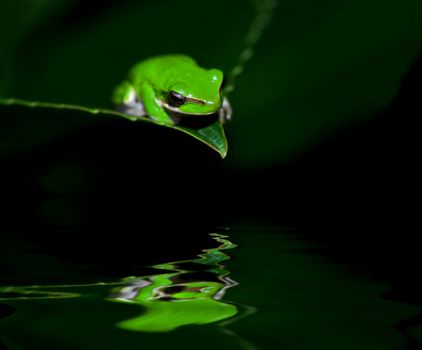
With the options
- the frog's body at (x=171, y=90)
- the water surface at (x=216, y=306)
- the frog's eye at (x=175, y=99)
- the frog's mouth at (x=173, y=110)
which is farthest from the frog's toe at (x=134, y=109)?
the water surface at (x=216, y=306)

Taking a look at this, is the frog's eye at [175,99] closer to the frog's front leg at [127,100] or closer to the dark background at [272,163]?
the frog's front leg at [127,100]

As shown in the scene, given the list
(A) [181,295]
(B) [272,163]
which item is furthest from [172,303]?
(B) [272,163]

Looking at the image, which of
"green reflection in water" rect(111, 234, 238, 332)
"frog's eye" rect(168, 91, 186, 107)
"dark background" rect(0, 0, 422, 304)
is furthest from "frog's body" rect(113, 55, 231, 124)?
"green reflection in water" rect(111, 234, 238, 332)

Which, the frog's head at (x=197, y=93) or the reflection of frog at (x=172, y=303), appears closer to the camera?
the reflection of frog at (x=172, y=303)

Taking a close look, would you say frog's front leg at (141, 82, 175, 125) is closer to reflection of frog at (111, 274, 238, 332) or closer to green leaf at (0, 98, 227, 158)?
green leaf at (0, 98, 227, 158)

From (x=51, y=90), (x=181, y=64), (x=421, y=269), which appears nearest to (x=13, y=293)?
(x=421, y=269)

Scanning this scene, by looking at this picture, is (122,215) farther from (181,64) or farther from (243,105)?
(181,64)

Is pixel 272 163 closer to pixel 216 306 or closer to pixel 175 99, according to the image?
pixel 216 306
